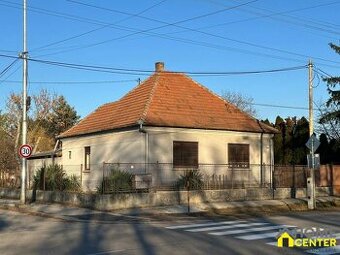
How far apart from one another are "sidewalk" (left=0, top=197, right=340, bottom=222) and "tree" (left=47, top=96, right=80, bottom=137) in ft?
124

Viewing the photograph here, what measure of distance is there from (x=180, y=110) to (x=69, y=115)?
130 feet

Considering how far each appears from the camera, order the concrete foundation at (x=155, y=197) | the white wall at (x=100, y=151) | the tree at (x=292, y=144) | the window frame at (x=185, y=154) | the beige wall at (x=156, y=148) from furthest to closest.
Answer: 1. the tree at (x=292, y=144)
2. the window frame at (x=185, y=154)
3. the white wall at (x=100, y=151)
4. the beige wall at (x=156, y=148)
5. the concrete foundation at (x=155, y=197)

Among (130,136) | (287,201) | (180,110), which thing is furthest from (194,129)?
(287,201)

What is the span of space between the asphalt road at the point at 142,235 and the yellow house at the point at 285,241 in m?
0.26

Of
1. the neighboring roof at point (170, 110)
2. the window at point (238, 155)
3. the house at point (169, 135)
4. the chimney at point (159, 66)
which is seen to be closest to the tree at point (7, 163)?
the house at point (169, 135)

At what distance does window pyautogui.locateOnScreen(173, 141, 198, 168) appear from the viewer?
29.0m

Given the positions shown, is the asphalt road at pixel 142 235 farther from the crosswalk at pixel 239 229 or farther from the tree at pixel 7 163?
the tree at pixel 7 163

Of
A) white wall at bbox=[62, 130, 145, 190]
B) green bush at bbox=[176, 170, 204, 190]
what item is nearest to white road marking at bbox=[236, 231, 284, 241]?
green bush at bbox=[176, 170, 204, 190]

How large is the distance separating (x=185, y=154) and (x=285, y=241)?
17.1m

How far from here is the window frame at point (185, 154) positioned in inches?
1142

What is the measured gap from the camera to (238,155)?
3192 cm

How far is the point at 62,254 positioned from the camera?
11.0 metres

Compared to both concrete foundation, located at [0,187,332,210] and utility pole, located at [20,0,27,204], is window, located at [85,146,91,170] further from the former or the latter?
utility pole, located at [20,0,27,204]

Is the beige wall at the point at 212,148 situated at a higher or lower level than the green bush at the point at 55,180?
higher
